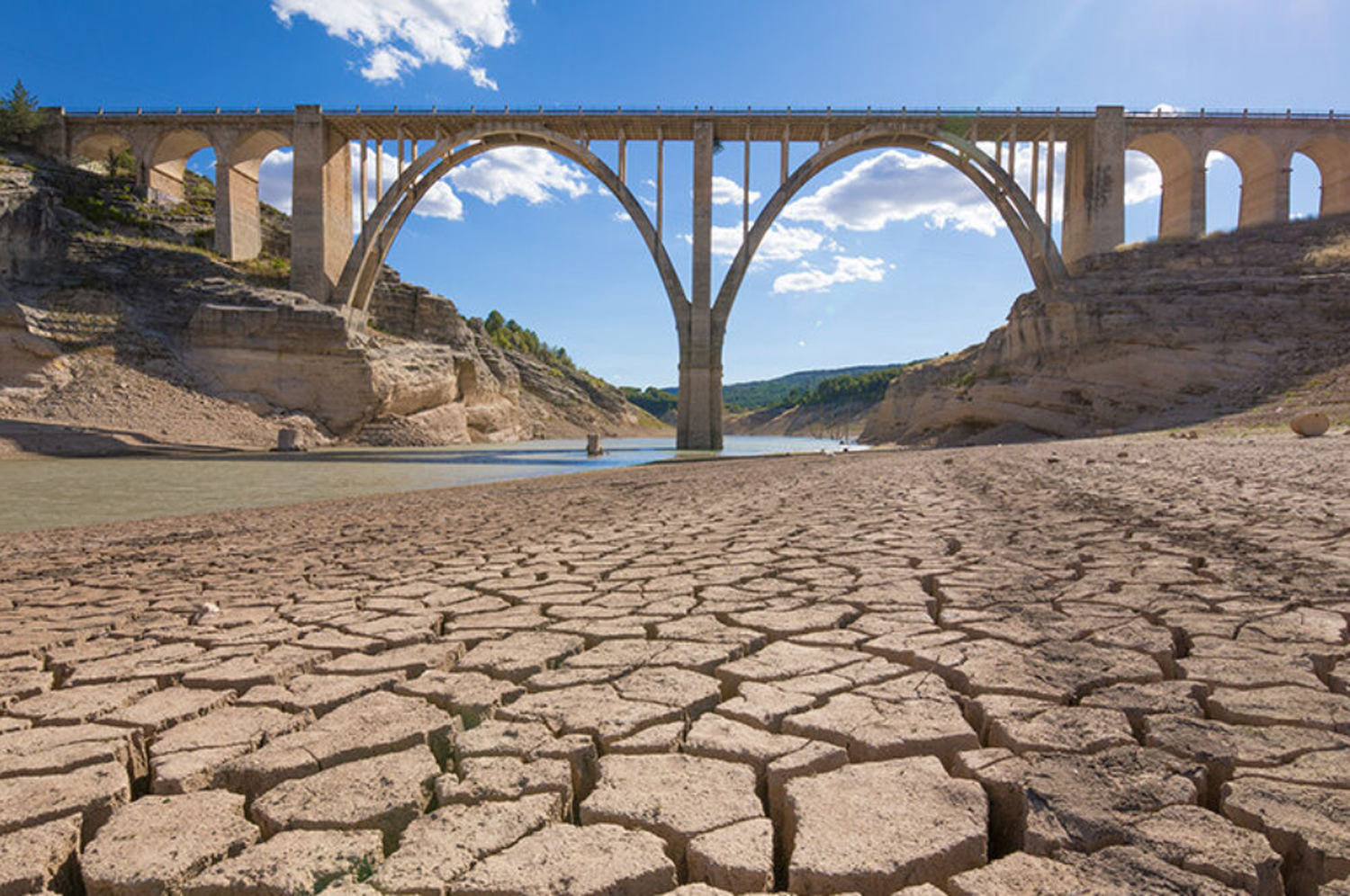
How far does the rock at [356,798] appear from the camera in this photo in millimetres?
1311

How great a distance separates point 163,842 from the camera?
4.12 feet

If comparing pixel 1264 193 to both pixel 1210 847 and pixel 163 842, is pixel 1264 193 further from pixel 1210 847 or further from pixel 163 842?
pixel 163 842

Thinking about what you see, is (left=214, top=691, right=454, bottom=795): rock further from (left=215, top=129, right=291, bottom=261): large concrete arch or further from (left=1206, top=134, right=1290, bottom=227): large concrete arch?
(left=1206, top=134, right=1290, bottom=227): large concrete arch

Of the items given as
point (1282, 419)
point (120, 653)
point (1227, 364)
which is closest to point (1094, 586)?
point (120, 653)

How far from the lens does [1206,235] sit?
21844 millimetres

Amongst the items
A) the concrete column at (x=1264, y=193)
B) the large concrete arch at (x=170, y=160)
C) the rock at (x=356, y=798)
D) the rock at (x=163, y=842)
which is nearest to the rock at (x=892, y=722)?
the rock at (x=356, y=798)

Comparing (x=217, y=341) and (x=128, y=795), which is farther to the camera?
(x=217, y=341)

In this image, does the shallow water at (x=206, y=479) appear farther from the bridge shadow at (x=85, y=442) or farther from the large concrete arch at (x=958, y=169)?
the large concrete arch at (x=958, y=169)

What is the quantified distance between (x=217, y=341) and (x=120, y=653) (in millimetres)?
23822

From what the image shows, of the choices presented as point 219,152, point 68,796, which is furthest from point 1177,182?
point 219,152

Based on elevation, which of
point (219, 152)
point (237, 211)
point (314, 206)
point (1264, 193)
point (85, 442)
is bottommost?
point (85, 442)

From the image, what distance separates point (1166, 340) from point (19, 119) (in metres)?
38.2

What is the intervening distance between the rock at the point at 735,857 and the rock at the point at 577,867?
54mm

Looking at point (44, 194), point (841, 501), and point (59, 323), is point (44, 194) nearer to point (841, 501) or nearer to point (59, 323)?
point (59, 323)
